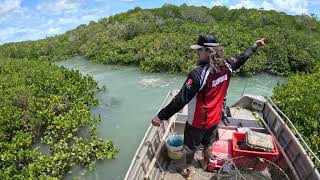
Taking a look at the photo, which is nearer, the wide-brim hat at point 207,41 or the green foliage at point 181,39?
the wide-brim hat at point 207,41

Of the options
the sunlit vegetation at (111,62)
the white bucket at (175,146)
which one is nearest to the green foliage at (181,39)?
the sunlit vegetation at (111,62)

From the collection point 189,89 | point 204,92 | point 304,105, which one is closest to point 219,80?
point 204,92

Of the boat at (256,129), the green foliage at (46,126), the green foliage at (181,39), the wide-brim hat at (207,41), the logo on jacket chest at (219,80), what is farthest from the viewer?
the green foliage at (181,39)

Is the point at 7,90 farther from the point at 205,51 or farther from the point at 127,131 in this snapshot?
the point at 205,51

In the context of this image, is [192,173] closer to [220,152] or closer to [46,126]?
[220,152]

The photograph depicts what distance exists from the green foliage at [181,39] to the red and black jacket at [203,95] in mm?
12605

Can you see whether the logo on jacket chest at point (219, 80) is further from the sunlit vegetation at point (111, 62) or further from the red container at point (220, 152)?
the sunlit vegetation at point (111, 62)

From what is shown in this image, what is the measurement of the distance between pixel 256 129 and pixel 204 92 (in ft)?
10.0

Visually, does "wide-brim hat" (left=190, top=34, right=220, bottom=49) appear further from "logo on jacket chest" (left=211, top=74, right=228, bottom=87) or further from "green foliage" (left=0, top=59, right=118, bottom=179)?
"green foliage" (left=0, top=59, right=118, bottom=179)

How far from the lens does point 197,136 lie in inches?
216

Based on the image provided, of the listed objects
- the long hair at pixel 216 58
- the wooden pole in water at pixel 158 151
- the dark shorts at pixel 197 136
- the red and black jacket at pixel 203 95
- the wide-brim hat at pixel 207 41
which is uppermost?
the wide-brim hat at pixel 207 41

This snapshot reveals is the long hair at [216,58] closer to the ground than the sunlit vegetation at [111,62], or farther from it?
farther from it

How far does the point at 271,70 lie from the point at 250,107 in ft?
30.9

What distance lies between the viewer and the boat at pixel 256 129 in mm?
5617
